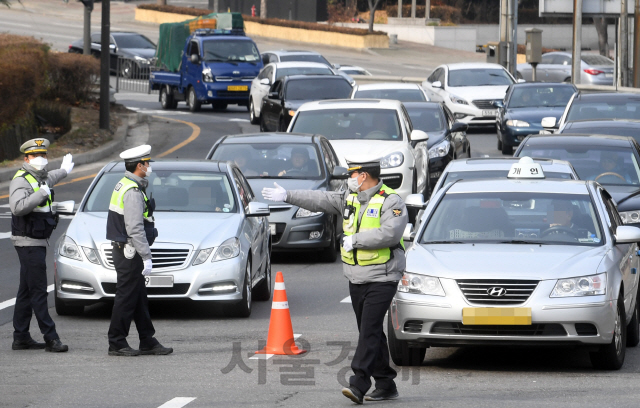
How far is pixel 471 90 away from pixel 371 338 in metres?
23.1

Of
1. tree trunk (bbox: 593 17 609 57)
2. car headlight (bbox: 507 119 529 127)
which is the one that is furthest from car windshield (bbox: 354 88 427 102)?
tree trunk (bbox: 593 17 609 57)

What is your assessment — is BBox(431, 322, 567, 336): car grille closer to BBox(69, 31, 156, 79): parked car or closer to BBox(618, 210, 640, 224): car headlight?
BBox(618, 210, 640, 224): car headlight

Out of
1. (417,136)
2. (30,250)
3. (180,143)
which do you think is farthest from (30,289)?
(180,143)

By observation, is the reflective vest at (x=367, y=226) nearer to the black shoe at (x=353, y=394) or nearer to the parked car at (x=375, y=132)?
the black shoe at (x=353, y=394)

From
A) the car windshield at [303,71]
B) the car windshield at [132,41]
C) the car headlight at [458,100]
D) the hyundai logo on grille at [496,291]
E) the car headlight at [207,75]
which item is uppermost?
the car windshield at [132,41]

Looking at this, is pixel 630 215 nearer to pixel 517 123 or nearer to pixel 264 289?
pixel 264 289

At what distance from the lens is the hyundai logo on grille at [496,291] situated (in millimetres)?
8266

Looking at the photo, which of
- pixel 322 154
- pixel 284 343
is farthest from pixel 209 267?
pixel 322 154

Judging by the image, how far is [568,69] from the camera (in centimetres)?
4884

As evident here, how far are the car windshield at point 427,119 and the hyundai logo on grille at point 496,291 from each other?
45.3ft

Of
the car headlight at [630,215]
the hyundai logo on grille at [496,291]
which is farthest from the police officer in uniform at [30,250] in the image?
the car headlight at [630,215]

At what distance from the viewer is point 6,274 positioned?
13.4m

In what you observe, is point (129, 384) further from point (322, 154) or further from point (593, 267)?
point (322, 154)

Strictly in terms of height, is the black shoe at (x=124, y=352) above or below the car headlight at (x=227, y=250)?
below
